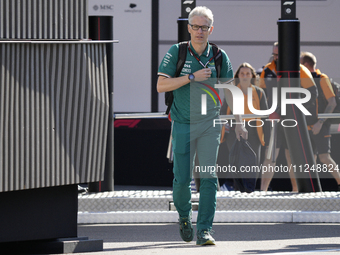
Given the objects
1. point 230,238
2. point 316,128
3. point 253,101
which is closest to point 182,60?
point 230,238

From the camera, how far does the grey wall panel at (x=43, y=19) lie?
4926 millimetres

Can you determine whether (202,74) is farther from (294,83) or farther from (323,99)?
(323,99)

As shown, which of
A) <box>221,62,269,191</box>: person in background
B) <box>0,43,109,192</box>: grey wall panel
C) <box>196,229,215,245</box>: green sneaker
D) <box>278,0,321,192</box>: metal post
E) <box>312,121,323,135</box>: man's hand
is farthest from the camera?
<box>312,121,323,135</box>: man's hand

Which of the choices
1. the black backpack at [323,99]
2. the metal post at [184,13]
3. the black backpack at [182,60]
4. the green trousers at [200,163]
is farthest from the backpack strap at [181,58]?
the black backpack at [323,99]

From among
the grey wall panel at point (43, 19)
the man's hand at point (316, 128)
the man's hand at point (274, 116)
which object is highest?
the grey wall panel at point (43, 19)

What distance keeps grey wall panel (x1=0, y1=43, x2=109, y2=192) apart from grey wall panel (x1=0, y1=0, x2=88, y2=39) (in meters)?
0.08

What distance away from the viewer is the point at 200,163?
5578 millimetres

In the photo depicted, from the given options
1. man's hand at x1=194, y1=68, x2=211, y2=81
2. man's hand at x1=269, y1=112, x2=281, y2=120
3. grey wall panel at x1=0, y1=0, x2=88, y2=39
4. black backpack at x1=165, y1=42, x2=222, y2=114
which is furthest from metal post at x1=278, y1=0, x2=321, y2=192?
grey wall panel at x1=0, y1=0, x2=88, y2=39

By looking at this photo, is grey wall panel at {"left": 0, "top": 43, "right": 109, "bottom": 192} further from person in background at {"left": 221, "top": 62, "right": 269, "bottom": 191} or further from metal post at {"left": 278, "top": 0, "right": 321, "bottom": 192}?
person in background at {"left": 221, "top": 62, "right": 269, "bottom": 191}

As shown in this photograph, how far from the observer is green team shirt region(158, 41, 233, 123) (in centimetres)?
559

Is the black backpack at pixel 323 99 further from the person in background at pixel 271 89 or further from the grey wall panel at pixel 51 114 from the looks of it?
the grey wall panel at pixel 51 114

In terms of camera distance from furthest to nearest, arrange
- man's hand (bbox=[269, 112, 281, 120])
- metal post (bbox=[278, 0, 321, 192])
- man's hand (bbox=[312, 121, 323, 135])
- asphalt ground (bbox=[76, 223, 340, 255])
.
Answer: man's hand (bbox=[312, 121, 323, 135])
man's hand (bbox=[269, 112, 281, 120])
metal post (bbox=[278, 0, 321, 192])
asphalt ground (bbox=[76, 223, 340, 255])

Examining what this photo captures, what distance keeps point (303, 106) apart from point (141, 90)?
3.23 m

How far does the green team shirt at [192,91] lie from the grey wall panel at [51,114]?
0.54 meters
